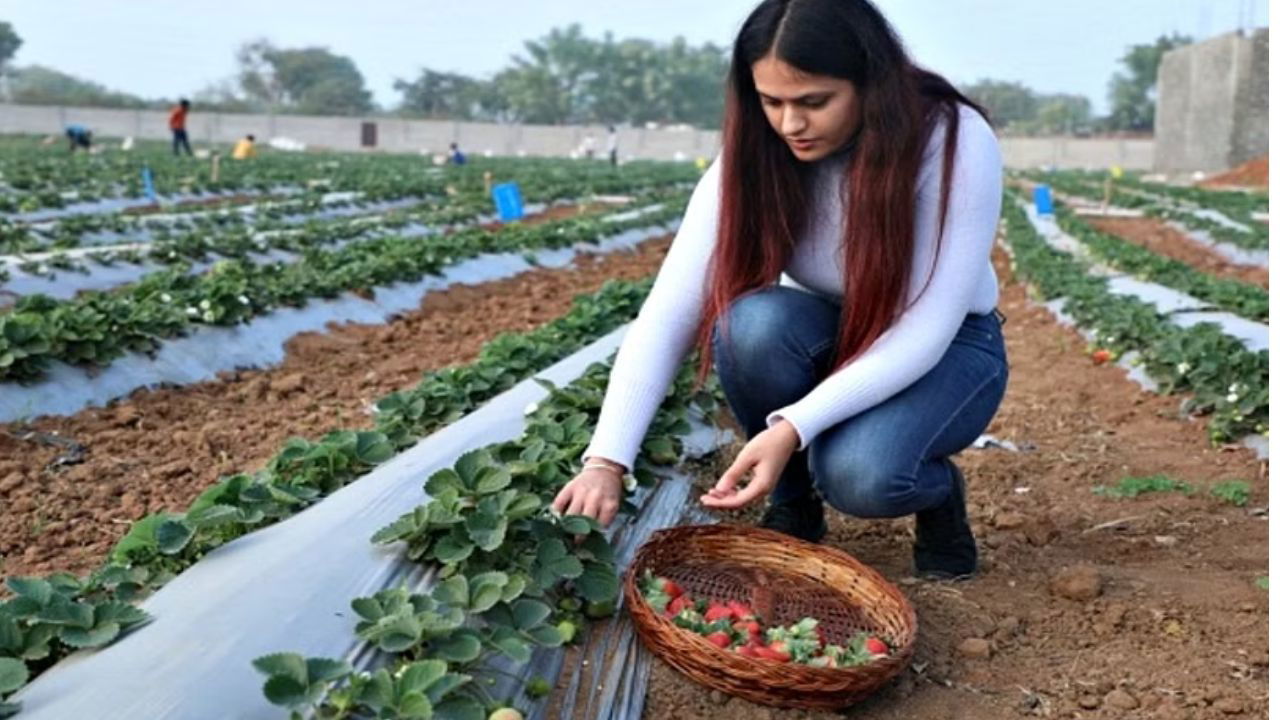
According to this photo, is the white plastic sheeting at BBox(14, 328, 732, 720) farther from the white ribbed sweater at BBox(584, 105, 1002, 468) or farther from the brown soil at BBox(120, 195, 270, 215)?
the brown soil at BBox(120, 195, 270, 215)

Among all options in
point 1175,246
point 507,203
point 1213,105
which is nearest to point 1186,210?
point 1175,246

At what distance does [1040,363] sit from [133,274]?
507cm

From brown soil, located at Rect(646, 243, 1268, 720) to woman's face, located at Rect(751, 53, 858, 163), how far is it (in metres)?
0.94

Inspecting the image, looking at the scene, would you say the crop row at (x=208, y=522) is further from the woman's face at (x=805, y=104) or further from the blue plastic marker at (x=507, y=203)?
the blue plastic marker at (x=507, y=203)

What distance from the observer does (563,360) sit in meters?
4.57

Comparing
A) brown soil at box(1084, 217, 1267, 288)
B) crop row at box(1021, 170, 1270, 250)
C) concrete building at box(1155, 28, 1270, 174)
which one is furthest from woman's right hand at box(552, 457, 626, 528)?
concrete building at box(1155, 28, 1270, 174)

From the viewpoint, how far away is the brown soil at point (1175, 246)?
425 inches

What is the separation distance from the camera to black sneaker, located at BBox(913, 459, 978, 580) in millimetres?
2785

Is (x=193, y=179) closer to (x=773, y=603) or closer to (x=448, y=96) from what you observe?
(x=773, y=603)

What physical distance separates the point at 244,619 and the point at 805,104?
1.27 meters

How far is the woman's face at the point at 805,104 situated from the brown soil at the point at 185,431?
190cm

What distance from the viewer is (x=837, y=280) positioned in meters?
2.71

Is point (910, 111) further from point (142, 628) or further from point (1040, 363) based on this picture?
point (1040, 363)

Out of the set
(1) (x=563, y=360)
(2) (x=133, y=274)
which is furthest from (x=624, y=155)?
(1) (x=563, y=360)
